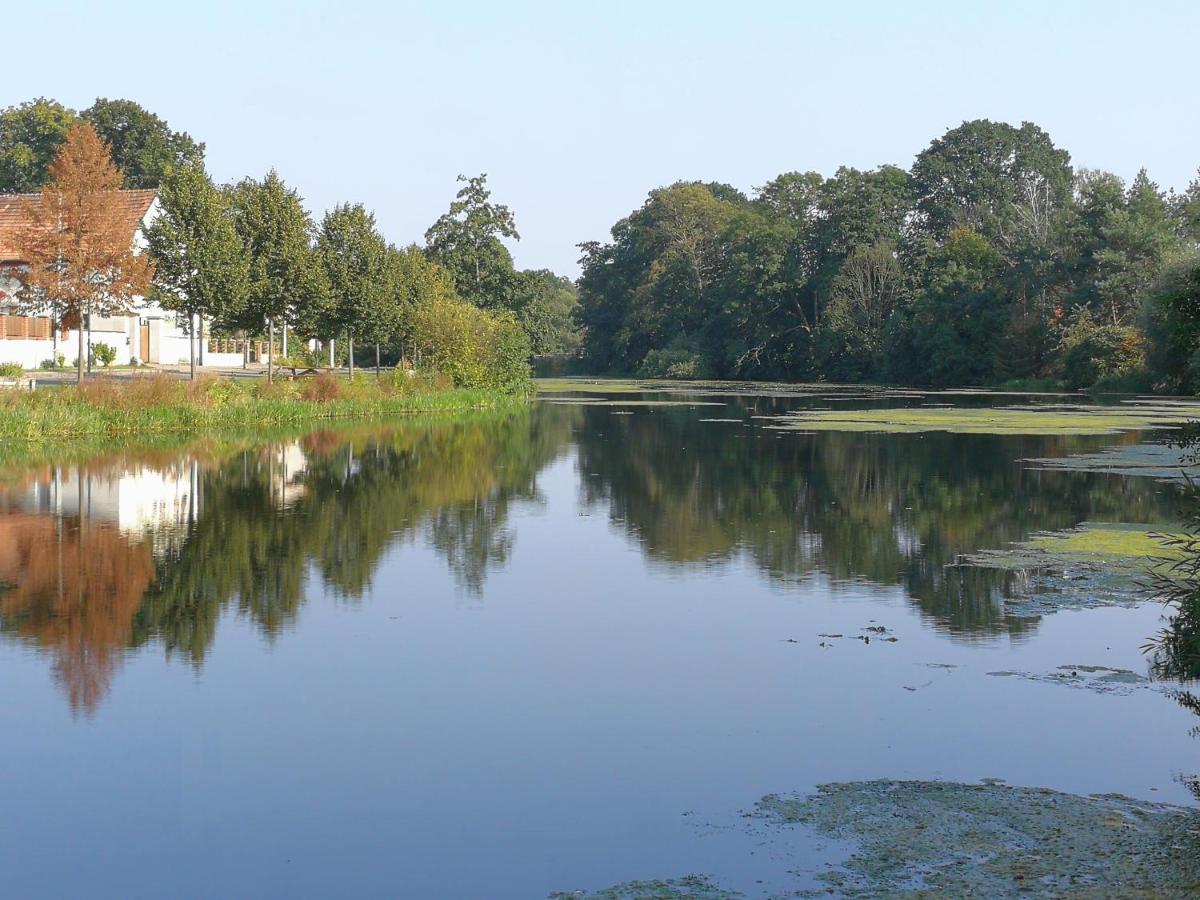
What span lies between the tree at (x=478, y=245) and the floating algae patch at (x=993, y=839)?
3032 inches

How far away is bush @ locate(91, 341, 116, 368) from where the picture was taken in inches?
2272

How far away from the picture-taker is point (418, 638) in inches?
470

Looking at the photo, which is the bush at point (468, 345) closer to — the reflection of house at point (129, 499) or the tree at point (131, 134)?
the reflection of house at point (129, 499)

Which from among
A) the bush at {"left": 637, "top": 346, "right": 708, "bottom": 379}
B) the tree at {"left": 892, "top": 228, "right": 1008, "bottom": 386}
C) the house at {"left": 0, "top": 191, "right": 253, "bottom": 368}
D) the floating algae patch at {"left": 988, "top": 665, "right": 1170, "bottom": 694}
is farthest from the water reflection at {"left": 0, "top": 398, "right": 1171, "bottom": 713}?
the bush at {"left": 637, "top": 346, "right": 708, "bottom": 379}

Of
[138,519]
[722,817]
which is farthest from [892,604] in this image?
[138,519]

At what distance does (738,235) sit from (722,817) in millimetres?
108193

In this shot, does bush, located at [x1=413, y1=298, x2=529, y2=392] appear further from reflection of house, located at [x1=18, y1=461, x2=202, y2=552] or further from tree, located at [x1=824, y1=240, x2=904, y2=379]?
tree, located at [x1=824, y1=240, x2=904, y2=379]

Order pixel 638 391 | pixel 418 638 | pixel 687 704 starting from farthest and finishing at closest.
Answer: pixel 638 391, pixel 418 638, pixel 687 704

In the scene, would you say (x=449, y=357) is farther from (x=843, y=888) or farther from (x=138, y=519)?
(x=843, y=888)

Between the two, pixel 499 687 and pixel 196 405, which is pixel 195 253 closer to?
pixel 196 405

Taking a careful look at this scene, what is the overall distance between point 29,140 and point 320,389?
58867 mm

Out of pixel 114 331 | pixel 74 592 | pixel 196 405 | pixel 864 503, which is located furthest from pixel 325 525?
pixel 114 331

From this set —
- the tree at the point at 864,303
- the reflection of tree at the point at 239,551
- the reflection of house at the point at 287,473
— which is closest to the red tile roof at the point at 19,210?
the reflection of house at the point at 287,473

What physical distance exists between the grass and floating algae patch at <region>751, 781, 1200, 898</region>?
28.3 metres
